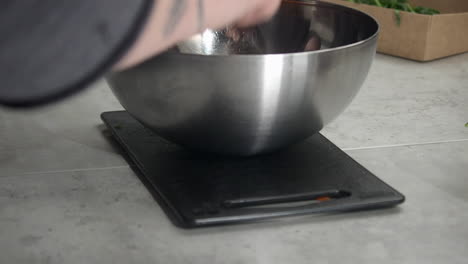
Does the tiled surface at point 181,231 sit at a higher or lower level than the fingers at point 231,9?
lower

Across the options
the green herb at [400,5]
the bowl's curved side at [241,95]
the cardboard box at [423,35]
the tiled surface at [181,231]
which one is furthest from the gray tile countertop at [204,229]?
the green herb at [400,5]

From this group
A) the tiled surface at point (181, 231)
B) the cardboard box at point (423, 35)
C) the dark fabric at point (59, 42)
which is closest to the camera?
the dark fabric at point (59, 42)

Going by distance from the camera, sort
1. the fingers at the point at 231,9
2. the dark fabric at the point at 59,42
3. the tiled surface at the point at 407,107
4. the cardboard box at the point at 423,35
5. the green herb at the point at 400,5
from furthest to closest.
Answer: the green herb at the point at 400,5 < the cardboard box at the point at 423,35 < the tiled surface at the point at 407,107 < the fingers at the point at 231,9 < the dark fabric at the point at 59,42

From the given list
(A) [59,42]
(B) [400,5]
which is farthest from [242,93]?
(B) [400,5]

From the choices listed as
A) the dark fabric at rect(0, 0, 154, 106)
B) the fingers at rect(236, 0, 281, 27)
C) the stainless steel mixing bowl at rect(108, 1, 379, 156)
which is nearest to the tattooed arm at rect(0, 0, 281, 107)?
the dark fabric at rect(0, 0, 154, 106)

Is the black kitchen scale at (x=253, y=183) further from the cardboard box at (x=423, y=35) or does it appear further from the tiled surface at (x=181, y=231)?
the cardboard box at (x=423, y=35)

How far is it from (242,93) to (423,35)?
2.95 feet

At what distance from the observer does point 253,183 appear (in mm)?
849

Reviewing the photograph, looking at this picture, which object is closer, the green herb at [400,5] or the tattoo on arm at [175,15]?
the tattoo on arm at [175,15]

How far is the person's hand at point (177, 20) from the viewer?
0.45m

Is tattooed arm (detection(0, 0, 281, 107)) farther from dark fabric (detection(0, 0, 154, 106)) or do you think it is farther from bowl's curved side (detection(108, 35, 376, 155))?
bowl's curved side (detection(108, 35, 376, 155))

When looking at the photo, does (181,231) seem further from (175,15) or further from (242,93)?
(175,15)

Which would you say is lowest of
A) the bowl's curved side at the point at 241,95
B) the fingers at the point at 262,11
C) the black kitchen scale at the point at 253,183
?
the black kitchen scale at the point at 253,183

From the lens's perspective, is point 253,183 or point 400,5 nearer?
point 253,183
